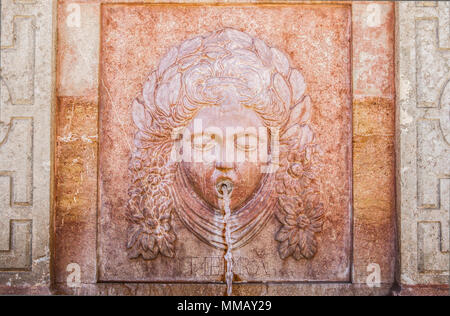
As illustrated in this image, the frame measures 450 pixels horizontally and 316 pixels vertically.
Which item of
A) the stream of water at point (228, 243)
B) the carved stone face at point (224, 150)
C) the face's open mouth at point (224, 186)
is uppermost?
the carved stone face at point (224, 150)

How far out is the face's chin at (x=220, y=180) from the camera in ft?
11.3

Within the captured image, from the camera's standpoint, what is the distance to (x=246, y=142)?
348cm

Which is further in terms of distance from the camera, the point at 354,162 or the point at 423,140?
the point at 354,162

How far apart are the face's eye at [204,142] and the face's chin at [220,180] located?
0.13m

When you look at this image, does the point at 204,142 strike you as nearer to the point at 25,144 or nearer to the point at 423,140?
the point at 25,144

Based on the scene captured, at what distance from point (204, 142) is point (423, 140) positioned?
70.8 inches

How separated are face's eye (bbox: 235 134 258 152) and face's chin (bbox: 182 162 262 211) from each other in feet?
0.44

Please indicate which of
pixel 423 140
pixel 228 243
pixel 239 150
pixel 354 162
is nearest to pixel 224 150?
pixel 239 150

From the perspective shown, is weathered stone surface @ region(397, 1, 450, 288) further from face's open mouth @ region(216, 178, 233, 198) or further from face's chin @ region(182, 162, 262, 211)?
face's open mouth @ region(216, 178, 233, 198)

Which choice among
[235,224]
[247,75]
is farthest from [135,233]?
[247,75]

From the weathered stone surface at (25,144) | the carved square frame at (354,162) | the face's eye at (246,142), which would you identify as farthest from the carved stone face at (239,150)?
the weathered stone surface at (25,144)

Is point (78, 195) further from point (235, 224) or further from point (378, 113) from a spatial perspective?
point (378, 113)

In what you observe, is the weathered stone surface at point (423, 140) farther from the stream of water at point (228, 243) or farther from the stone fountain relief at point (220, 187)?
the stream of water at point (228, 243)

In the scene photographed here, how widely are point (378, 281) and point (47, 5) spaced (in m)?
3.59
